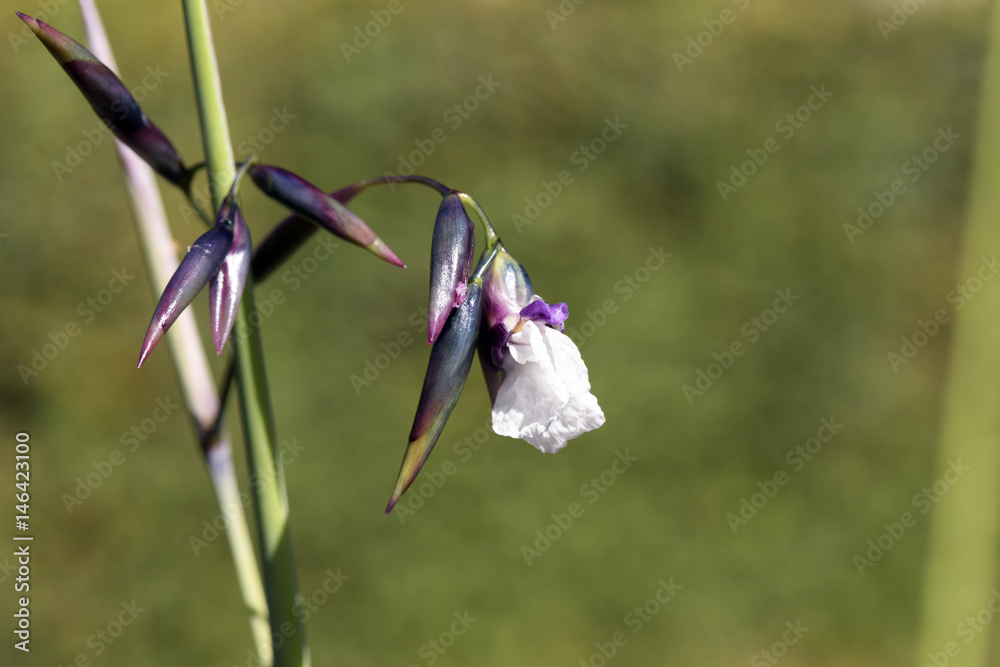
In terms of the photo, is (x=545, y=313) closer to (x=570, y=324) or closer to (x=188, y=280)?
(x=188, y=280)

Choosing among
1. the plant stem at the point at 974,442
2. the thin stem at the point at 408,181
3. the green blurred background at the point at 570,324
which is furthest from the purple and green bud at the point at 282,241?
the plant stem at the point at 974,442

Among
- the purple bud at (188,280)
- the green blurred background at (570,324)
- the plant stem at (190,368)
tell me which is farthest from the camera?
the green blurred background at (570,324)

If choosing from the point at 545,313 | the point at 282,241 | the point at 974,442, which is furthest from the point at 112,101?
the point at 974,442

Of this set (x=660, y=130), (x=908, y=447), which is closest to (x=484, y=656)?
(x=908, y=447)

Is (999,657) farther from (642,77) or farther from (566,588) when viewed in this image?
(642,77)

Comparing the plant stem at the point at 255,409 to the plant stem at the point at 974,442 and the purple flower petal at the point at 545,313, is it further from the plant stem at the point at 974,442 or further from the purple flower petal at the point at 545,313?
the plant stem at the point at 974,442
